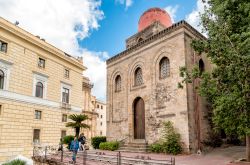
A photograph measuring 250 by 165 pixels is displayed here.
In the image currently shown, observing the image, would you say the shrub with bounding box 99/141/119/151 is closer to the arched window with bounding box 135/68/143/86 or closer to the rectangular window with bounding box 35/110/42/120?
the arched window with bounding box 135/68/143/86

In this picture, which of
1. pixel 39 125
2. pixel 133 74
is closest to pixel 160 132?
pixel 133 74

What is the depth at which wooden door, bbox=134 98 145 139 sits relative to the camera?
1902 centimetres

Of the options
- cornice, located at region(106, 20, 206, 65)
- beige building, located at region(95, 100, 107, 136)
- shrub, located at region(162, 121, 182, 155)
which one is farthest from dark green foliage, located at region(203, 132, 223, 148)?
beige building, located at region(95, 100, 107, 136)

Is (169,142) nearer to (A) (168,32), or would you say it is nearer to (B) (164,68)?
(B) (164,68)

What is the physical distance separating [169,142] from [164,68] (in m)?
6.15

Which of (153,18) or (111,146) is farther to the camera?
(153,18)

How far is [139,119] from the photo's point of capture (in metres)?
19.5

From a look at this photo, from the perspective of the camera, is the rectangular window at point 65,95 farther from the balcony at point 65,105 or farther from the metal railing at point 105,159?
the metal railing at point 105,159

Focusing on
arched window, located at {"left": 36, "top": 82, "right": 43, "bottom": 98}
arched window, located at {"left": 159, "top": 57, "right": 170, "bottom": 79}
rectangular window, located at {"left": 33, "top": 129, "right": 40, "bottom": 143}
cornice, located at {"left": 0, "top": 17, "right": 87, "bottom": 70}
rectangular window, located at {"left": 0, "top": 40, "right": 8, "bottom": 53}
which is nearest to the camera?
arched window, located at {"left": 159, "top": 57, "right": 170, "bottom": 79}

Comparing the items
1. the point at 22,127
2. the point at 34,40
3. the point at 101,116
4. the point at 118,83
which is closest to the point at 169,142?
the point at 118,83

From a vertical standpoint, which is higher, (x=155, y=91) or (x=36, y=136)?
(x=155, y=91)

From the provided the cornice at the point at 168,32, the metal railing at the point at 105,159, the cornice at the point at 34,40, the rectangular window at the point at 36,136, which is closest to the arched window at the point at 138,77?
the cornice at the point at 168,32

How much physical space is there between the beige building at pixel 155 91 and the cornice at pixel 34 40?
6859 mm

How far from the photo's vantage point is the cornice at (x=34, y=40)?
65.7ft
